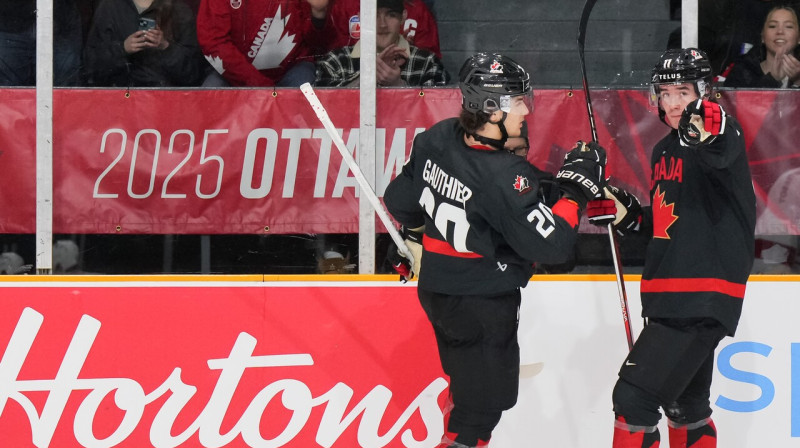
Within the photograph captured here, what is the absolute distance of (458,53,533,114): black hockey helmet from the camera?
2953mm

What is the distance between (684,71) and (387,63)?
4.09 feet

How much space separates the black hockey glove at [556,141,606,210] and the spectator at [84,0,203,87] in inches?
65.7

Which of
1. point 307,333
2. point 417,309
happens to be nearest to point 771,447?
point 417,309

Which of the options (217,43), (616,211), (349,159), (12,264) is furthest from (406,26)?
(12,264)

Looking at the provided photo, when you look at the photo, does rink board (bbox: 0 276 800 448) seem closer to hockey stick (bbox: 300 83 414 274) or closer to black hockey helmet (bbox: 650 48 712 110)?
hockey stick (bbox: 300 83 414 274)

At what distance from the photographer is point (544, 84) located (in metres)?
4.09

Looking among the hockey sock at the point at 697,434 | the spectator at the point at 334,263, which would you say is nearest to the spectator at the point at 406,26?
the spectator at the point at 334,263

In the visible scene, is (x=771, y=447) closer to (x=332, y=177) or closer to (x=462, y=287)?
(x=462, y=287)

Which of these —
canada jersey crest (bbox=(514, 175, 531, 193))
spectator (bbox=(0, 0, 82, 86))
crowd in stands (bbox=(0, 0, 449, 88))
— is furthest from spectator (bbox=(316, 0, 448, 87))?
canada jersey crest (bbox=(514, 175, 531, 193))

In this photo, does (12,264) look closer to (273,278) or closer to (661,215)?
(273,278)

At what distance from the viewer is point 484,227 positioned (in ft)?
9.75

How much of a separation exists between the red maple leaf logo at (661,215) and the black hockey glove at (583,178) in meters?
0.27

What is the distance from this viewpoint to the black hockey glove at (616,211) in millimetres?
3354

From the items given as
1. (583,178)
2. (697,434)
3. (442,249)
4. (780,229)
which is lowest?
(697,434)
